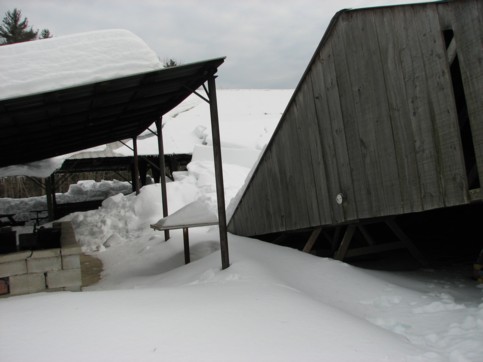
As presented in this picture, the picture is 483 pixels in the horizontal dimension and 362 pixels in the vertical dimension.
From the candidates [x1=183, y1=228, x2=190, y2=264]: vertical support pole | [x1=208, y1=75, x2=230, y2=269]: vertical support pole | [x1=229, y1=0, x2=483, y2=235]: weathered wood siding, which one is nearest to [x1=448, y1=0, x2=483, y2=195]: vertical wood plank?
[x1=229, y1=0, x2=483, y2=235]: weathered wood siding

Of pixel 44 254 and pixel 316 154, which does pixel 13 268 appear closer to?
pixel 44 254

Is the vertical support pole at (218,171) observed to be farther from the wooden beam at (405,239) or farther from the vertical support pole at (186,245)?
the wooden beam at (405,239)

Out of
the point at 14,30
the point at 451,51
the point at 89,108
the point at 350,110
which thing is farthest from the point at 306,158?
the point at 14,30

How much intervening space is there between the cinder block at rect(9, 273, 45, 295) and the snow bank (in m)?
2.60

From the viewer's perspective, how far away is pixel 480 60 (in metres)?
3.82

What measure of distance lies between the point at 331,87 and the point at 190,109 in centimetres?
2196

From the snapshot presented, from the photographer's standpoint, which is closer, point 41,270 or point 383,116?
point 383,116

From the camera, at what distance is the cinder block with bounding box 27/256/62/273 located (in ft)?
18.3

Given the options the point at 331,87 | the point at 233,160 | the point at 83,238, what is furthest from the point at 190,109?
the point at 331,87

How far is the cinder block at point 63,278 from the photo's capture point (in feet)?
18.6

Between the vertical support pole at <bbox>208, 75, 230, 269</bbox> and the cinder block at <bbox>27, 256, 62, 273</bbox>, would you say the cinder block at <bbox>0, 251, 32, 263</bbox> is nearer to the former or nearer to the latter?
the cinder block at <bbox>27, 256, 62, 273</bbox>

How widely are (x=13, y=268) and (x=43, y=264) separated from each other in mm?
365

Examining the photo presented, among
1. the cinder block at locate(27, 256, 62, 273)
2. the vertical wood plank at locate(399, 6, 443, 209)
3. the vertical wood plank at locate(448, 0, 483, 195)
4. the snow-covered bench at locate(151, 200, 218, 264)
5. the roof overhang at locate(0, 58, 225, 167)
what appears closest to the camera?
the vertical wood plank at locate(448, 0, 483, 195)

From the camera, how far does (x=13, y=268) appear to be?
547cm
